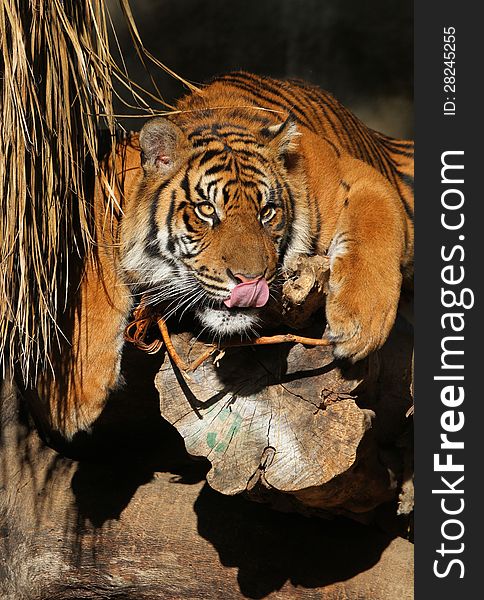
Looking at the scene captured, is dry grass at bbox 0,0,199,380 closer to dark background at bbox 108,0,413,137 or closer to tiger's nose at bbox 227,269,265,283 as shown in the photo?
tiger's nose at bbox 227,269,265,283

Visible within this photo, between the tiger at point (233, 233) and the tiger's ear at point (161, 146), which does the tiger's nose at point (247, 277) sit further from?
the tiger's ear at point (161, 146)

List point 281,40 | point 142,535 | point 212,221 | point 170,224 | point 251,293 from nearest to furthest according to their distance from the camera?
point 251,293
point 212,221
point 170,224
point 142,535
point 281,40

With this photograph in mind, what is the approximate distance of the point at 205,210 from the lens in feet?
8.34

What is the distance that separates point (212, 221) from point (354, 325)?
1.59 ft

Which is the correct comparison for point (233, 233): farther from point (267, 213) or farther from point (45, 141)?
point (45, 141)

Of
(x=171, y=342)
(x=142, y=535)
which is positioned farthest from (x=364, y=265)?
(x=142, y=535)

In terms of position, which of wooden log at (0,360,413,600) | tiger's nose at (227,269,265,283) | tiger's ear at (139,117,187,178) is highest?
tiger's ear at (139,117,187,178)

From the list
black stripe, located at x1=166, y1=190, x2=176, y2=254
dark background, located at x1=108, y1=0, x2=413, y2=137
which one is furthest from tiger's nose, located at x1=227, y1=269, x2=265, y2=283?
dark background, located at x1=108, y1=0, x2=413, y2=137

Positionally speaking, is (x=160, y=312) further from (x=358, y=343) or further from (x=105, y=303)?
(x=358, y=343)

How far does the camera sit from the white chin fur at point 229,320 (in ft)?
7.98

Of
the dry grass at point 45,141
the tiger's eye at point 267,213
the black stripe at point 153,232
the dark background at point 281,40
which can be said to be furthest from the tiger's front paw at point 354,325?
the dark background at point 281,40

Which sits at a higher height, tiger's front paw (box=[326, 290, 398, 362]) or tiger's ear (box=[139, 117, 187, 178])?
tiger's ear (box=[139, 117, 187, 178])

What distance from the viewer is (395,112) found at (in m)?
5.22

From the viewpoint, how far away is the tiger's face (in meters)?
2.42
